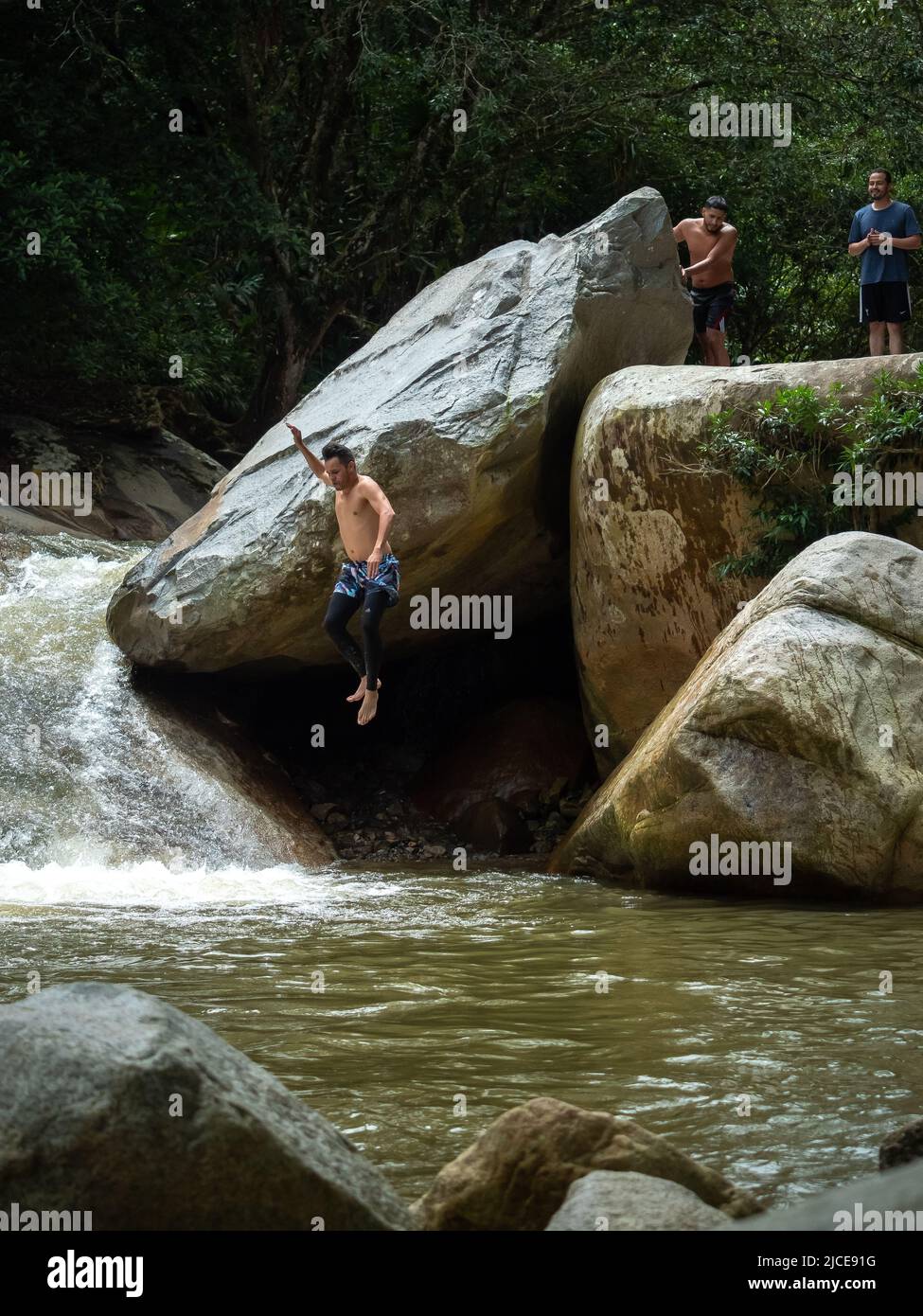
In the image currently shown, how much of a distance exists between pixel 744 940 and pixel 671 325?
6738mm

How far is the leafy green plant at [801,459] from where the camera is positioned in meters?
9.77

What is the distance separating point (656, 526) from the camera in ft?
34.1

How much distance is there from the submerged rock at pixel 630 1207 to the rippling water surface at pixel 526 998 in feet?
2.68

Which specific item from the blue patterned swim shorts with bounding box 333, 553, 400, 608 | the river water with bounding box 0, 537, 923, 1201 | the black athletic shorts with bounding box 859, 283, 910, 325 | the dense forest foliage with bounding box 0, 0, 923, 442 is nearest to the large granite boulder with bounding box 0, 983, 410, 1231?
the river water with bounding box 0, 537, 923, 1201

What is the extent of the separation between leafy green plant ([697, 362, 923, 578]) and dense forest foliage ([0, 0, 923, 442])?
8.98 m

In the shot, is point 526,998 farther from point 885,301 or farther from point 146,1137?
point 885,301

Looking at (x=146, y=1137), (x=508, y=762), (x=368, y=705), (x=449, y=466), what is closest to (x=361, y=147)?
(x=449, y=466)

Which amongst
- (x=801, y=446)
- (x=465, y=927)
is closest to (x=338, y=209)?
(x=801, y=446)

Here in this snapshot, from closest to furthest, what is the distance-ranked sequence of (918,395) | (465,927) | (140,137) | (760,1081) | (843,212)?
(760,1081) → (465,927) → (918,395) → (140,137) → (843,212)

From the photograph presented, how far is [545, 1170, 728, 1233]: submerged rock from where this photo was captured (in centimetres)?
278

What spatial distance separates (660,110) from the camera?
2027cm

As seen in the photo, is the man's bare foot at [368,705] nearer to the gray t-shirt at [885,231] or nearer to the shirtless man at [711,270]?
the shirtless man at [711,270]

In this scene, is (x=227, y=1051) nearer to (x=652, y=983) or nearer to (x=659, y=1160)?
(x=659, y=1160)

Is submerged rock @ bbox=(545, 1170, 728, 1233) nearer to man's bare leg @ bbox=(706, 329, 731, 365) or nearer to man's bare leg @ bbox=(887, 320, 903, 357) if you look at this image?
man's bare leg @ bbox=(887, 320, 903, 357)
